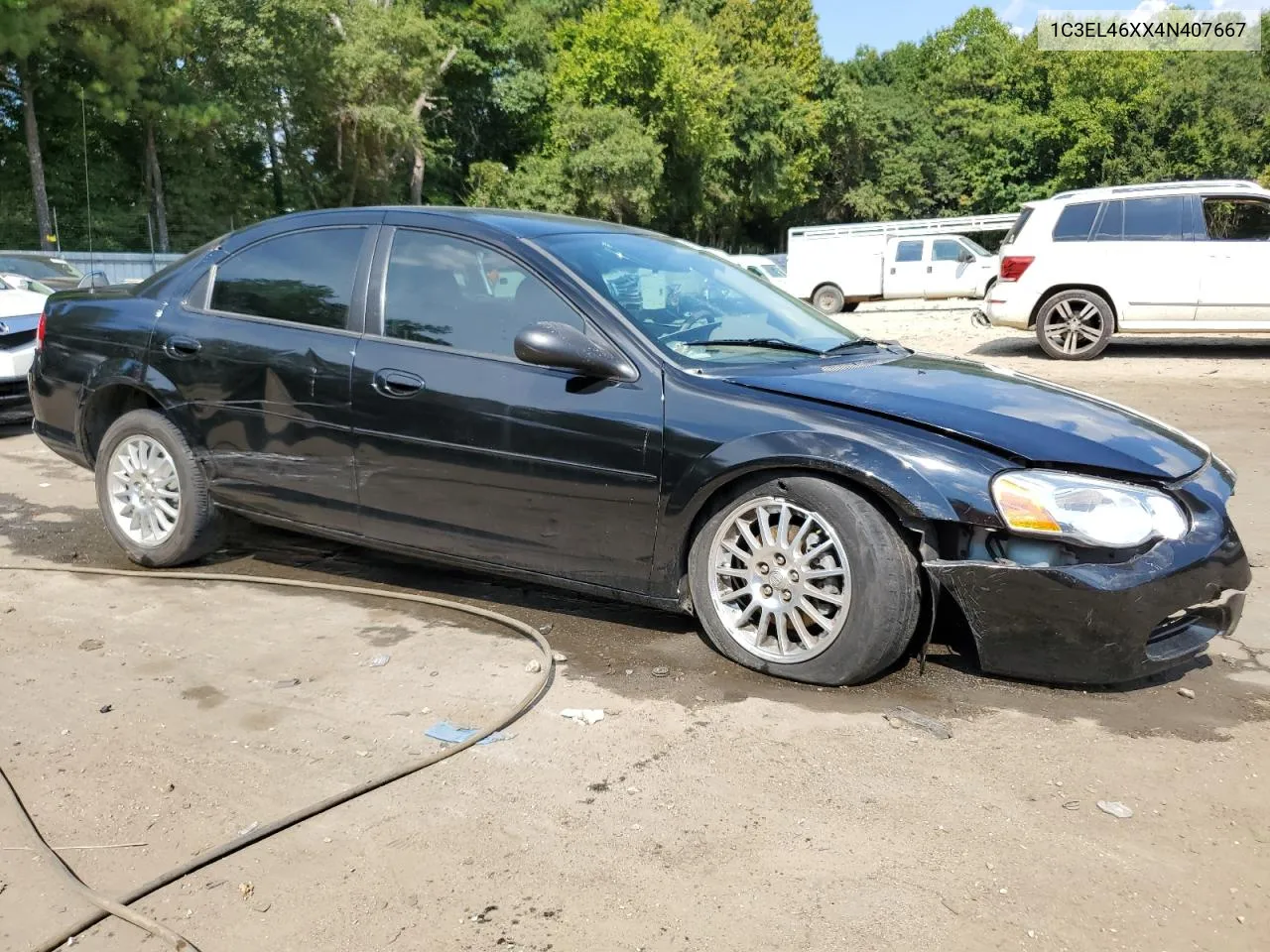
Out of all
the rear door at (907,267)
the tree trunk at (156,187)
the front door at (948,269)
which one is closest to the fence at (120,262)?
the tree trunk at (156,187)

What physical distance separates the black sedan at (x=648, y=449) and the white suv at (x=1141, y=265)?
861 centimetres

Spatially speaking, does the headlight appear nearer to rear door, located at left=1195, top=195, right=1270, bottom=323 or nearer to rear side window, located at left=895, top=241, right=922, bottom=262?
rear door, located at left=1195, top=195, right=1270, bottom=323

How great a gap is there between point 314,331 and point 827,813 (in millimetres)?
2895

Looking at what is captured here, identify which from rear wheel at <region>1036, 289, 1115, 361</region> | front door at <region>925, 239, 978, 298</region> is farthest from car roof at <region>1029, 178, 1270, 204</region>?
front door at <region>925, 239, 978, 298</region>

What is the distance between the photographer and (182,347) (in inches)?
194

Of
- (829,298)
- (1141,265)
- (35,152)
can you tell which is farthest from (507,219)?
(35,152)

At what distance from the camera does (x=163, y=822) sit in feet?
9.33

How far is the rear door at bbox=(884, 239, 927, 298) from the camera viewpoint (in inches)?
900

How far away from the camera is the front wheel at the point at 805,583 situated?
11.5ft

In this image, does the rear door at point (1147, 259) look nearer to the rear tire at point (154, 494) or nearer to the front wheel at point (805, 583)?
the front wheel at point (805, 583)

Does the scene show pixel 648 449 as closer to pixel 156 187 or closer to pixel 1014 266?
pixel 1014 266

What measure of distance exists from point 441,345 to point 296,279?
3.06 feet

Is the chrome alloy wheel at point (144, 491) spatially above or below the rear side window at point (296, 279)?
below

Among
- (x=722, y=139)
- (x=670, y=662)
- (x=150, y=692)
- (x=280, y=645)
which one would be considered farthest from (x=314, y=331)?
(x=722, y=139)
